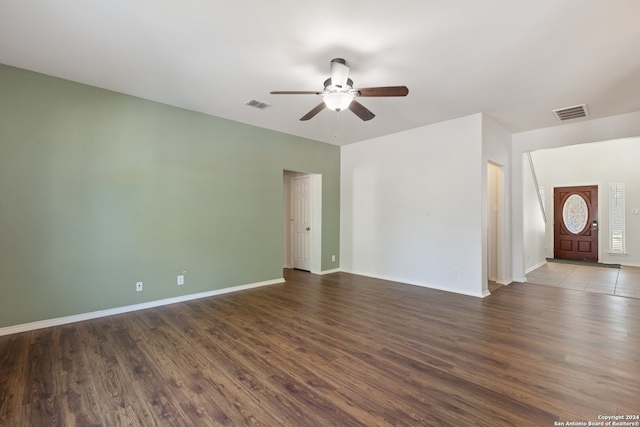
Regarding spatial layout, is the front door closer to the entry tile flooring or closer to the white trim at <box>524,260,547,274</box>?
the entry tile flooring

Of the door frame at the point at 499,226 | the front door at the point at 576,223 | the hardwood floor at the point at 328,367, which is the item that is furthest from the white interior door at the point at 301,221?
the front door at the point at 576,223

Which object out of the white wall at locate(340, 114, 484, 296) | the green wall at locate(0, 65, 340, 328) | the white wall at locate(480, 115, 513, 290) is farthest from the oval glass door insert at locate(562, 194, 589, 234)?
the green wall at locate(0, 65, 340, 328)

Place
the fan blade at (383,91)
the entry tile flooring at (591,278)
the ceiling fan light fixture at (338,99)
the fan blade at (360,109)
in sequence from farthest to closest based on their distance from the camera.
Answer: the entry tile flooring at (591,278) → the fan blade at (360,109) → the ceiling fan light fixture at (338,99) → the fan blade at (383,91)

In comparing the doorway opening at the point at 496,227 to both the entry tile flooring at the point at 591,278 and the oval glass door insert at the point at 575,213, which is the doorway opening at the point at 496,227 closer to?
the entry tile flooring at the point at 591,278

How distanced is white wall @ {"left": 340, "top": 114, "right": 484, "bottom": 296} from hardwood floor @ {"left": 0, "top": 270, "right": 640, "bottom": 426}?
3.43ft

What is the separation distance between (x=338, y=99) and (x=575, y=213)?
8.92 meters

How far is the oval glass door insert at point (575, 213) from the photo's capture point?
7945 mm

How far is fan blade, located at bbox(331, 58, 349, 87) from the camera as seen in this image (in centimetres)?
272

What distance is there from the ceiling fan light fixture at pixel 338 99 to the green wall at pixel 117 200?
2425 mm

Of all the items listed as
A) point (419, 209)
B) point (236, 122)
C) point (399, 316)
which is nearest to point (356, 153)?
point (419, 209)

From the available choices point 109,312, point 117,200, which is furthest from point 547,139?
point 109,312

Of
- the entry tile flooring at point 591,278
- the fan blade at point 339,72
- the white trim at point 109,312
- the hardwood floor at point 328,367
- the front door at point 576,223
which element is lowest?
the entry tile flooring at point 591,278

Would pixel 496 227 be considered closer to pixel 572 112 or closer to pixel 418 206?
pixel 418 206

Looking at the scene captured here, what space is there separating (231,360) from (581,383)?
2.74 meters
